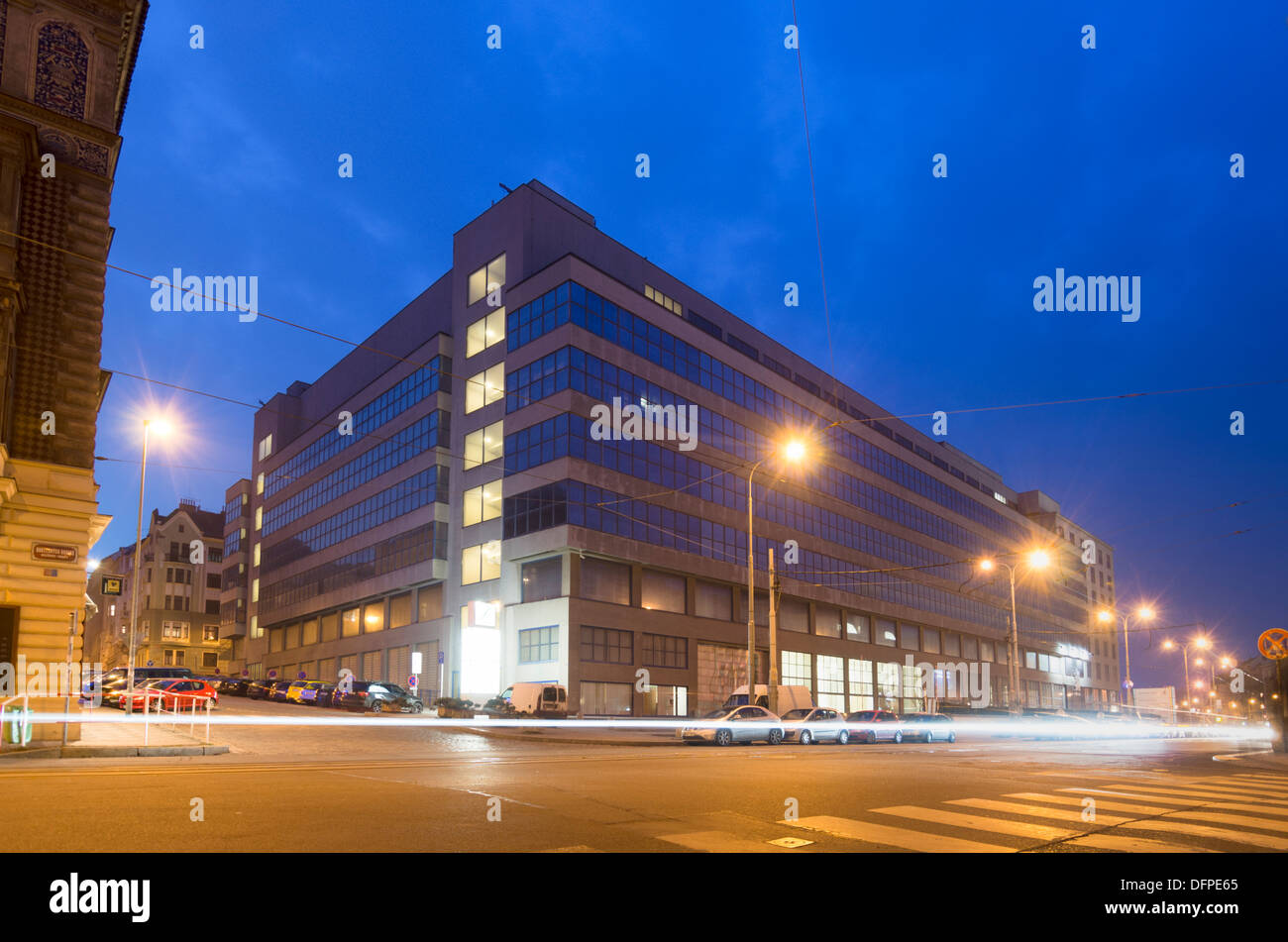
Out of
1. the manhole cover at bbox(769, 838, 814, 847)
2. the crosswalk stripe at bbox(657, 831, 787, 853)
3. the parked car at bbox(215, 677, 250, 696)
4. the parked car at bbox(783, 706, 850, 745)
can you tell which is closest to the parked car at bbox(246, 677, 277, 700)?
the parked car at bbox(215, 677, 250, 696)

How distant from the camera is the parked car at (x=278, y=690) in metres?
54.7

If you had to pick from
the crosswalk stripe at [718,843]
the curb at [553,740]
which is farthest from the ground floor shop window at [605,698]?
the crosswalk stripe at [718,843]

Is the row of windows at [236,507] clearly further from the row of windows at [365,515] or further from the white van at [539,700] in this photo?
the white van at [539,700]

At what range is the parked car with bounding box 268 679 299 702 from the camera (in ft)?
180

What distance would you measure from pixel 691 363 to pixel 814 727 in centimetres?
2853

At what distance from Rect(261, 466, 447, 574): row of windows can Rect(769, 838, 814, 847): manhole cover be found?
54124 millimetres

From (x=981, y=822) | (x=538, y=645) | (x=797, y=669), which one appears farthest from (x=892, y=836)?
(x=797, y=669)

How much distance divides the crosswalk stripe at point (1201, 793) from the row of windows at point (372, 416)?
4283 cm

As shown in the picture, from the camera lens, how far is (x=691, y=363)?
5931cm

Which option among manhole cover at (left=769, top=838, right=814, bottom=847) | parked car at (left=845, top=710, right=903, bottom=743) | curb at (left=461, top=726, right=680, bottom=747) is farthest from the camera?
parked car at (left=845, top=710, right=903, bottom=743)

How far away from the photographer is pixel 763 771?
16203 millimetres

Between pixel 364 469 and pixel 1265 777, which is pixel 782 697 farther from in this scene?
pixel 1265 777

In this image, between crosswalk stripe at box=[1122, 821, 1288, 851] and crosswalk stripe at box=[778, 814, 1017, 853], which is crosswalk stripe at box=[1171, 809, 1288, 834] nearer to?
crosswalk stripe at box=[1122, 821, 1288, 851]
